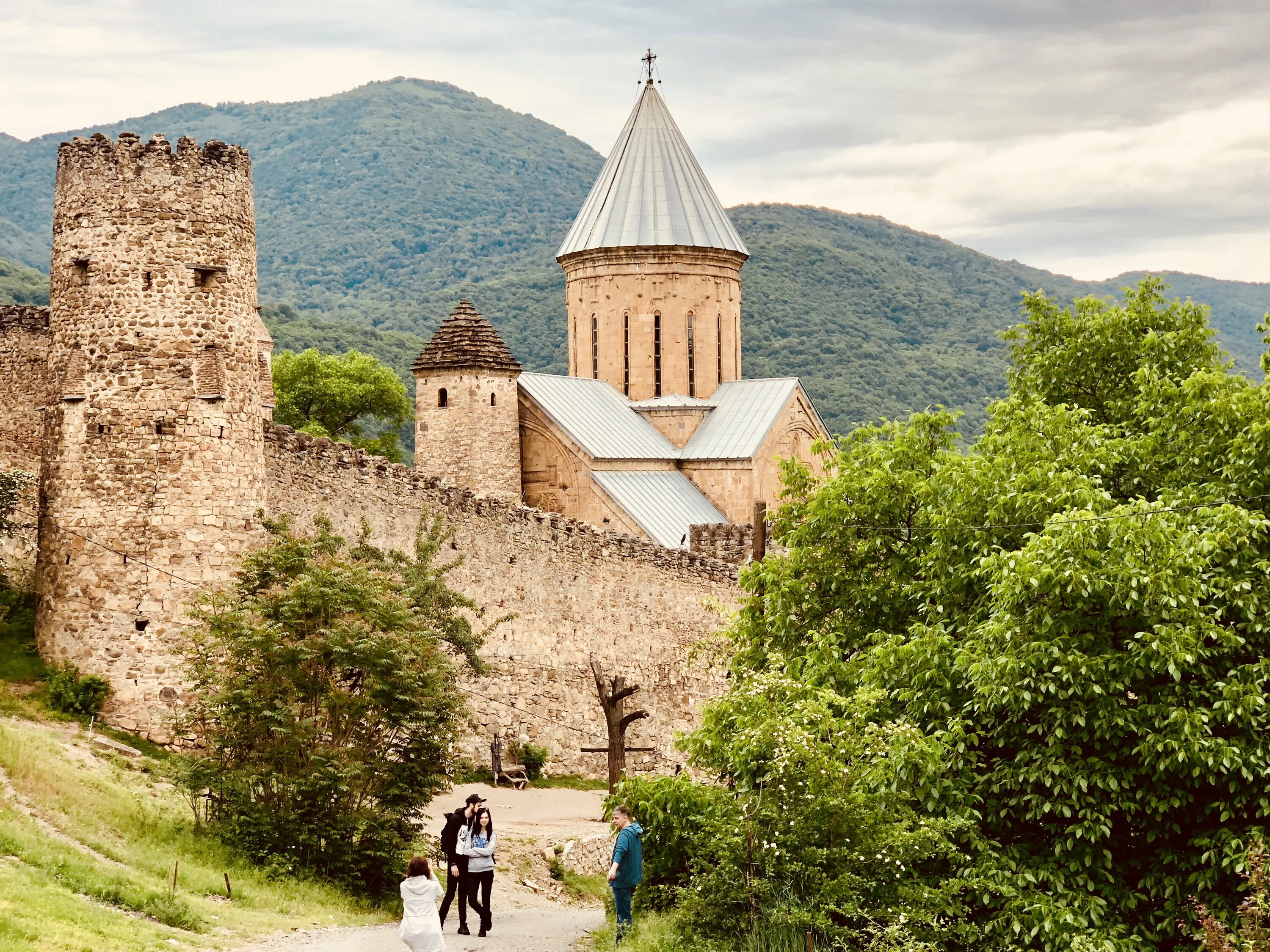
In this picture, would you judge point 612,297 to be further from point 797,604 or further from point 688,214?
point 797,604

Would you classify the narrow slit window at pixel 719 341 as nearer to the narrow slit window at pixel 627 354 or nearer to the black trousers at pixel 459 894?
the narrow slit window at pixel 627 354

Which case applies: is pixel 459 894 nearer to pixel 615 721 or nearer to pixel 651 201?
pixel 615 721

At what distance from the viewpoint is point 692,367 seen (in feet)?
120

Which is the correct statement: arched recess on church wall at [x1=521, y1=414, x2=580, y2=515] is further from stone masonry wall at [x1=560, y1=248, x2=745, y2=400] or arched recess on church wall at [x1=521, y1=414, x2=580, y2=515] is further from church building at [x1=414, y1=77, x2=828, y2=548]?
stone masonry wall at [x1=560, y1=248, x2=745, y2=400]

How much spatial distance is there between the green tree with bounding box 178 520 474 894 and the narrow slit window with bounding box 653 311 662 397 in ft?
71.7

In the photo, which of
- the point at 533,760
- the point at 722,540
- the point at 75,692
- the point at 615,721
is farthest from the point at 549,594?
the point at 75,692

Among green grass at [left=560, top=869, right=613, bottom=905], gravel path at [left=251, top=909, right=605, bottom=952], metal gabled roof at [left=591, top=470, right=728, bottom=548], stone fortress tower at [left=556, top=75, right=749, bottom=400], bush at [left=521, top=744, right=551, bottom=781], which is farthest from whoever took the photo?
stone fortress tower at [left=556, top=75, right=749, bottom=400]

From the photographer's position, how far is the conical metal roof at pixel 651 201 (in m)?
35.8

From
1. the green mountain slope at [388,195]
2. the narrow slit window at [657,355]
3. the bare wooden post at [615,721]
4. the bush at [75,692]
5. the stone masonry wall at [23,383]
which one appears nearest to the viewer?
the bush at [75,692]

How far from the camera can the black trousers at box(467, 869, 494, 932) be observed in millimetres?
12266

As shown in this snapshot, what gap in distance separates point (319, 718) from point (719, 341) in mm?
23793

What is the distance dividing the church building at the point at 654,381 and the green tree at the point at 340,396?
31.4ft

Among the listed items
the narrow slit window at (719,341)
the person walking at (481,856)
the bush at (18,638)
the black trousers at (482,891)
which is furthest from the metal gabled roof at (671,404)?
the person walking at (481,856)

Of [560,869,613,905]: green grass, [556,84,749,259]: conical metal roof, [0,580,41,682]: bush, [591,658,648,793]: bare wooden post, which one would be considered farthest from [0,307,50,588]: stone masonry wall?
[556,84,749,259]: conical metal roof
